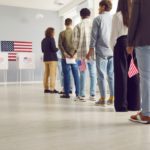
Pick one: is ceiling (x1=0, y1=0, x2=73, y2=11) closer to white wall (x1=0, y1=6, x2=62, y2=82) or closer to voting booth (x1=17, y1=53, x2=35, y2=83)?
white wall (x1=0, y1=6, x2=62, y2=82)

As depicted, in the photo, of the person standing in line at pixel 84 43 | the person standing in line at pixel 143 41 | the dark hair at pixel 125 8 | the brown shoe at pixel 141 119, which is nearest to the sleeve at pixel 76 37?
the person standing in line at pixel 84 43

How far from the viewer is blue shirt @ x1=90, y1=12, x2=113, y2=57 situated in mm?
3707

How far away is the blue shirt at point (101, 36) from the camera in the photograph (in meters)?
3.71

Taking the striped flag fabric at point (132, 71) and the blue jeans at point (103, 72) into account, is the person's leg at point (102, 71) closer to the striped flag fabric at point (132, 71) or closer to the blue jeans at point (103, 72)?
the blue jeans at point (103, 72)

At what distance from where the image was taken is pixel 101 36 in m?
3.73

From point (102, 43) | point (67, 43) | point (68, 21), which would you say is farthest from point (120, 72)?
point (68, 21)

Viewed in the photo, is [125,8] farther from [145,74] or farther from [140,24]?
→ [145,74]

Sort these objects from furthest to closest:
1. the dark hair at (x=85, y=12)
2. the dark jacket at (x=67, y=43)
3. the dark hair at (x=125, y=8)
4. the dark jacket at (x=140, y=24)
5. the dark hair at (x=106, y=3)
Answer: the dark jacket at (x=67, y=43), the dark hair at (x=85, y=12), the dark hair at (x=106, y=3), the dark hair at (x=125, y=8), the dark jacket at (x=140, y=24)

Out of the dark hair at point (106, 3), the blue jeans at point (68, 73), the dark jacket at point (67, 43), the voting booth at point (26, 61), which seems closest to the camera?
the dark hair at point (106, 3)

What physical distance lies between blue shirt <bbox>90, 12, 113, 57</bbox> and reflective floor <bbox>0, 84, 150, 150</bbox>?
825 millimetres

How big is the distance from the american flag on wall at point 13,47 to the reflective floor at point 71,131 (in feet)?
22.2

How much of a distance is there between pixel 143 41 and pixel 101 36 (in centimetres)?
135

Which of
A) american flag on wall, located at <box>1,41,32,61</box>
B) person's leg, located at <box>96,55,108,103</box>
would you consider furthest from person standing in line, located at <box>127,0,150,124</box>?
american flag on wall, located at <box>1,41,32,61</box>

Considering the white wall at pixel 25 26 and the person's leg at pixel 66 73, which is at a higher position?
the white wall at pixel 25 26
